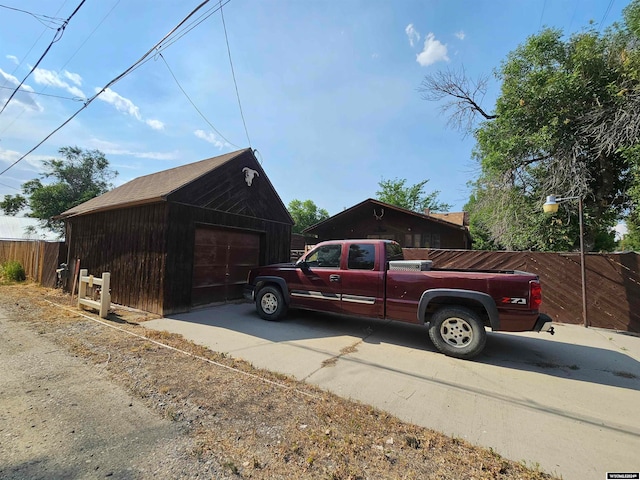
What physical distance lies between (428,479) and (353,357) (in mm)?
2445

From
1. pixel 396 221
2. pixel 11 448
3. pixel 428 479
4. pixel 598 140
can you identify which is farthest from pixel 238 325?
pixel 598 140

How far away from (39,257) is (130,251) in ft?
25.7

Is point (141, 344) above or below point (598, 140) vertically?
below

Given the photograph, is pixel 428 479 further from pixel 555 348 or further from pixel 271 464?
pixel 555 348

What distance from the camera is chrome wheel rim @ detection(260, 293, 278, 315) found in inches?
259

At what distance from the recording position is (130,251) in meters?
7.79

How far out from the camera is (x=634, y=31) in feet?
30.0

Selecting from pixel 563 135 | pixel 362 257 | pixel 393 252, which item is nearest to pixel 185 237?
pixel 362 257

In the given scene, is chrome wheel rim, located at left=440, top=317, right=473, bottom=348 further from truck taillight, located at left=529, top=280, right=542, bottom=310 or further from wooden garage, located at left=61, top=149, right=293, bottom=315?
wooden garage, located at left=61, top=149, right=293, bottom=315

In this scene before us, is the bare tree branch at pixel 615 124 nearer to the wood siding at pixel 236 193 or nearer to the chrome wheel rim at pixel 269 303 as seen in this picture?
the wood siding at pixel 236 193

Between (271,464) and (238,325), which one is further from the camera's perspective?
(238,325)

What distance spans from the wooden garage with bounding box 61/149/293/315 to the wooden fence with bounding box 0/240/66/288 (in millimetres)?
1452

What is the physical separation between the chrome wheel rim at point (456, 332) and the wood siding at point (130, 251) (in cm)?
637

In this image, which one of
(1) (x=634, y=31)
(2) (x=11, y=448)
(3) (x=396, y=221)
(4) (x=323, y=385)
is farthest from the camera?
(3) (x=396, y=221)
